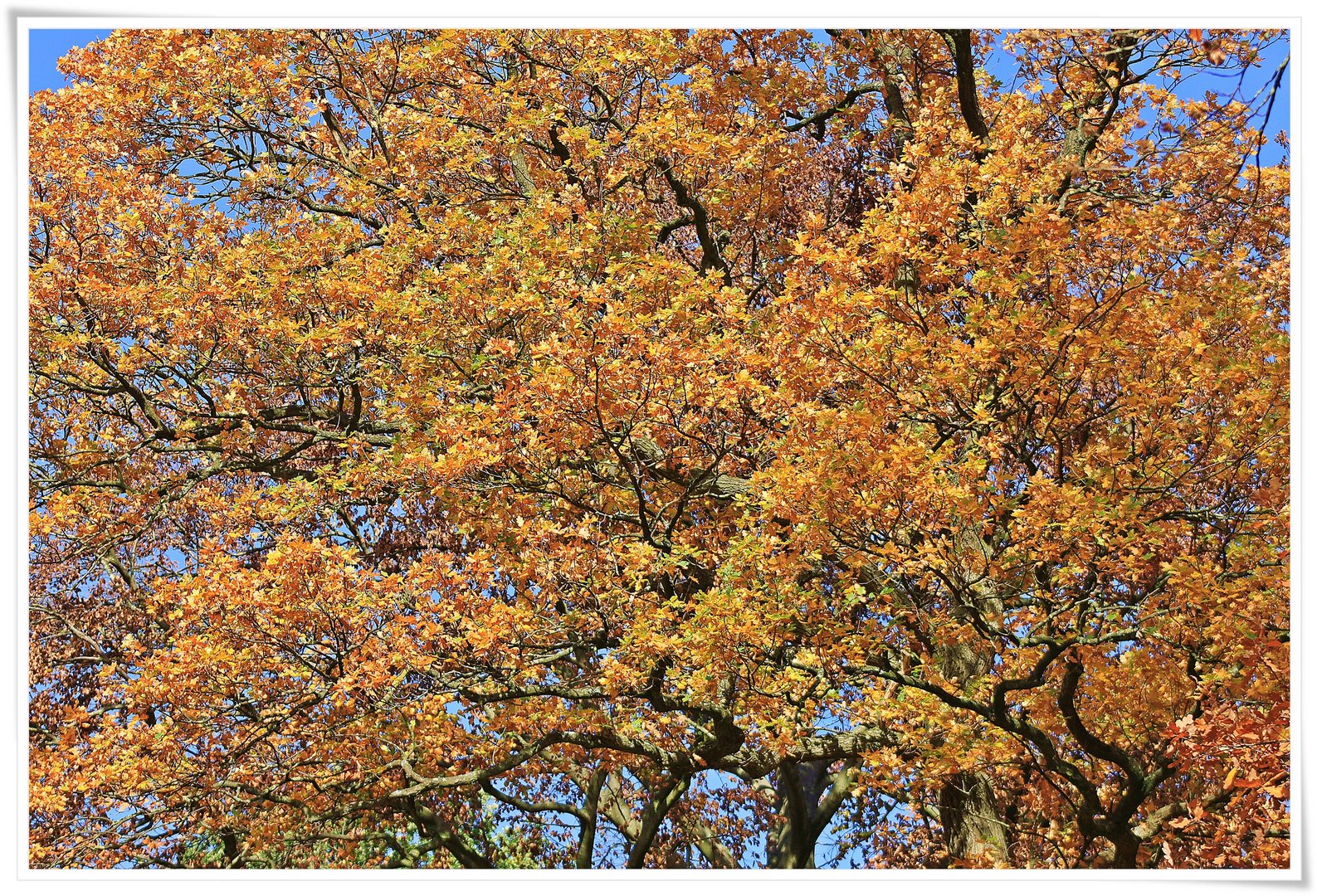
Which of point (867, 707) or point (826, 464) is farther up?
point (826, 464)

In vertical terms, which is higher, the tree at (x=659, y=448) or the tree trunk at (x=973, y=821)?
the tree at (x=659, y=448)

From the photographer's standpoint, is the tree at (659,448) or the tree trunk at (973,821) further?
the tree trunk at (973,821)

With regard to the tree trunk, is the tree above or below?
above

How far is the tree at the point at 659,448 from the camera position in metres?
8.80

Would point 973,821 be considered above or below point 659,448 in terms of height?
below

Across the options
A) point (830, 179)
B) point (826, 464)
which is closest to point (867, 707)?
point (826, 464)

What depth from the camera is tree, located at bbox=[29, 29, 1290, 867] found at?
8.80m

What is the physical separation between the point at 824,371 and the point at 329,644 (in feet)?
16.8

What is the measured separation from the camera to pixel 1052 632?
30.2 ft

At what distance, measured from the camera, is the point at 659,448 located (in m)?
11.6

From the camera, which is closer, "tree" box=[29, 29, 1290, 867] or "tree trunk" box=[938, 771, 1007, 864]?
"tree" box=[29, 29, 1290, 867]

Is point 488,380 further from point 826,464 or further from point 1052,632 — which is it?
point 1052,632
